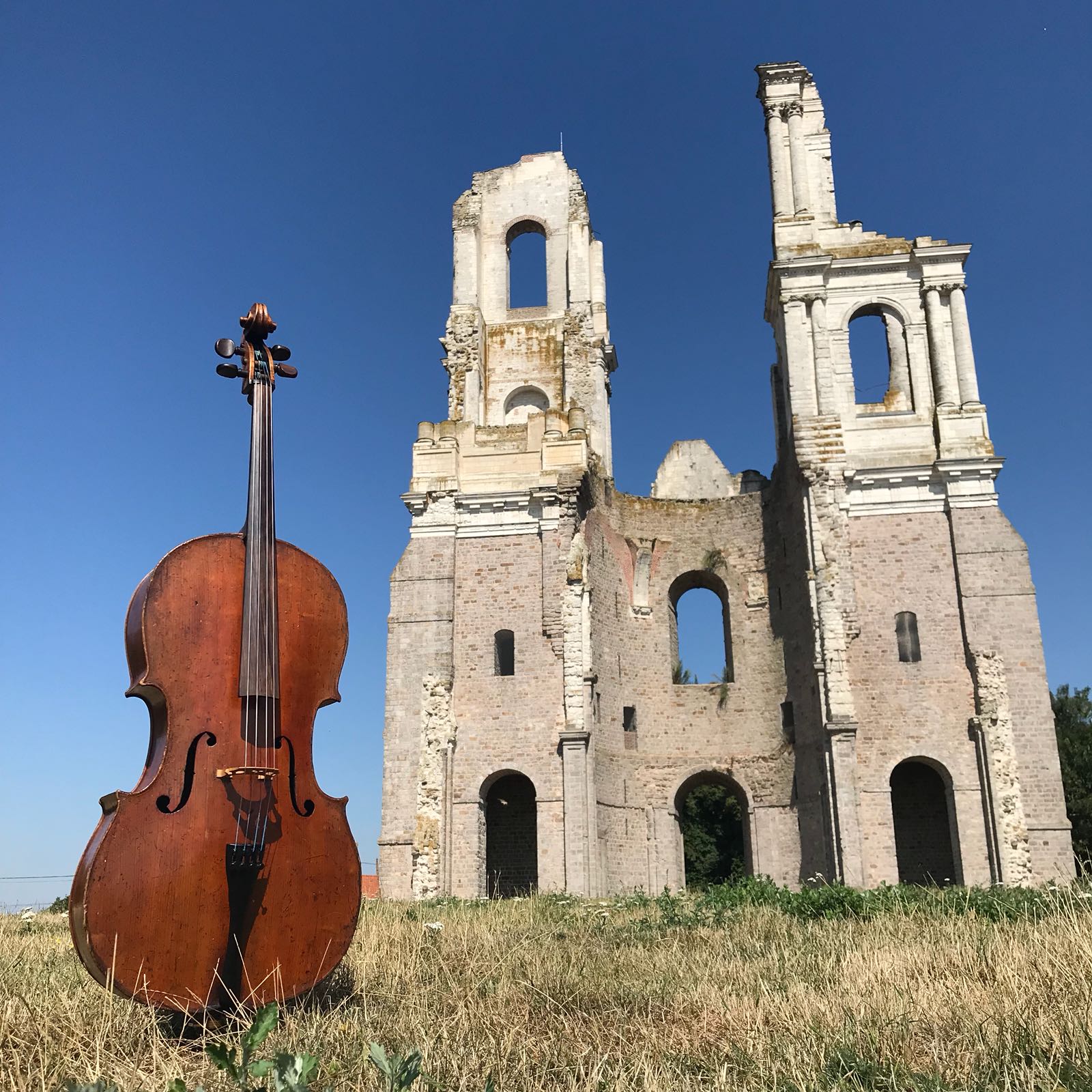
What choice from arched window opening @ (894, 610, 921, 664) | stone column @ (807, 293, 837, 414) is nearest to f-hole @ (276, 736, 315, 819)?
arched window opening @ (894, 610, 921, 664)

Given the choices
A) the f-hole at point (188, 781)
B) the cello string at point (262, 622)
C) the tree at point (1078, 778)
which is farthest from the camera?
the tree at point (1078, 778)

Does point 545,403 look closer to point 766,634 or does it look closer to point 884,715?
point 766,634

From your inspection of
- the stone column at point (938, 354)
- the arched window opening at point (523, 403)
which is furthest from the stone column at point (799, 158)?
the arched window opening at point (523, 403)

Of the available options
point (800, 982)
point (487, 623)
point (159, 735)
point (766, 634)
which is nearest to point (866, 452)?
point (766, 634)

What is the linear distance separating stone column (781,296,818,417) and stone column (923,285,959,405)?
2412mm

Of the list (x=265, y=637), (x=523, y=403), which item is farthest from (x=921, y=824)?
(x=265, y=637)

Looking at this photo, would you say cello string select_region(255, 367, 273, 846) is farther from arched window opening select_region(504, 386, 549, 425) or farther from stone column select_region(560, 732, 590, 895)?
arched window opening select_region(504, 386, 549, 425)

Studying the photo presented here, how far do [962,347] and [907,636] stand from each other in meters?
6.17

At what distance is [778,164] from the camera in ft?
76.1

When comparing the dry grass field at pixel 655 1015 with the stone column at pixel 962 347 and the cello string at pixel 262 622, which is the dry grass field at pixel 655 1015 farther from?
the stone column at pixel 962 347

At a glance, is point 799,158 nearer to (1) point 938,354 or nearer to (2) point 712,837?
(1) point 938,354

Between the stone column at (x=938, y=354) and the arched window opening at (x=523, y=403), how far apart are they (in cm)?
820

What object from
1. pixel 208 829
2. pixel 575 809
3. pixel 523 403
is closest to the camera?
pixel 208 829

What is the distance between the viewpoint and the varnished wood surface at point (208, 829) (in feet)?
13.9
